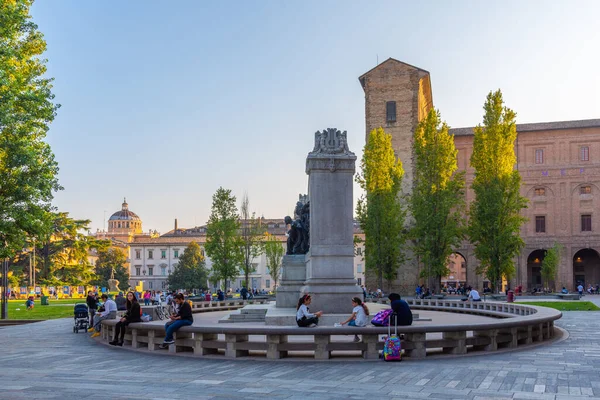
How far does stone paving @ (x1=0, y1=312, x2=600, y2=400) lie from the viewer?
870 cm

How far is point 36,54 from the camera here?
23453 millimetres

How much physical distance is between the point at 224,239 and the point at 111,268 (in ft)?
144

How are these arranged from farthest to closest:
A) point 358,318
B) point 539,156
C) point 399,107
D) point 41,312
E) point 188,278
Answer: point 188,278, point 539,156, point 399,107, point 41,312, point 358,318

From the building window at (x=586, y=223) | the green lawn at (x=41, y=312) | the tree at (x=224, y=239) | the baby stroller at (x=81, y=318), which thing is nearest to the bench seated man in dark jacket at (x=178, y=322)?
the baby stroller at (x=81, y=318)

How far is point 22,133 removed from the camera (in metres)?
20.6

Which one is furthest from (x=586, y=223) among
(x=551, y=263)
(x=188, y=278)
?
(x=188, y=278)

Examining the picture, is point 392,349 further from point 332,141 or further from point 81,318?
point 81,318

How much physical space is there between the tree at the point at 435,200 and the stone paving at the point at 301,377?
3234cm

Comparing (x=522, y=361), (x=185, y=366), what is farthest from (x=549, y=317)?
(x=185, y=366)

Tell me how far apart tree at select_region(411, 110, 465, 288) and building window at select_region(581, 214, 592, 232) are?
21.0 meters

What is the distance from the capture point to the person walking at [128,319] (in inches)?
595

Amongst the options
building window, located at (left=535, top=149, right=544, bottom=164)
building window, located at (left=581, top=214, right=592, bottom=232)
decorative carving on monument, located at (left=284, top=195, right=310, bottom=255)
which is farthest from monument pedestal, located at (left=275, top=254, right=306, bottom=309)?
building window, located at (left=581, top=214, right=592, bottom=232)

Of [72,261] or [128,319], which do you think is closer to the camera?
[128,319]

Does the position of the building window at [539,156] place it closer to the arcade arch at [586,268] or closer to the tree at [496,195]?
the arcade arch at [586,268]
